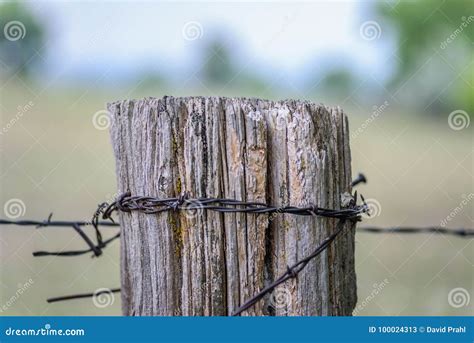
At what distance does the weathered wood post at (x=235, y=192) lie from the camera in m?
2.02

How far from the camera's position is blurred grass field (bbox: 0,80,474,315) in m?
7.40

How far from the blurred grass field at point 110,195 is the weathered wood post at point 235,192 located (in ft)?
6.71

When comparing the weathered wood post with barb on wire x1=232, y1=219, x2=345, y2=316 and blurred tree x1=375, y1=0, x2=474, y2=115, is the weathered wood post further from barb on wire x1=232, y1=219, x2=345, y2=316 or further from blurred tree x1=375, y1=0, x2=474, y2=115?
blurred tree x1=375, y1=0, x2=474, y2=115

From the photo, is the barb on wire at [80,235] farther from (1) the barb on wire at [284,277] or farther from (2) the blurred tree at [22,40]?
(2) the blurred tree at [22,40]

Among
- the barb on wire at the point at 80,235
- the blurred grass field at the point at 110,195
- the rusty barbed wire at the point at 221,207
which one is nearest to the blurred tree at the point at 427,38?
the blurred grass field at the point at 110,195

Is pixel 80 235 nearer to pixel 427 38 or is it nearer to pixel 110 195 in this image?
pixel 110 195

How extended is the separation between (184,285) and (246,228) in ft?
0.94

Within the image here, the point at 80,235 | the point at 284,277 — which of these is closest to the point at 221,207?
the point at 284,277

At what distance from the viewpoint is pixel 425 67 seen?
3189cm

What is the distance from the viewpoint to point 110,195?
2.99 meters

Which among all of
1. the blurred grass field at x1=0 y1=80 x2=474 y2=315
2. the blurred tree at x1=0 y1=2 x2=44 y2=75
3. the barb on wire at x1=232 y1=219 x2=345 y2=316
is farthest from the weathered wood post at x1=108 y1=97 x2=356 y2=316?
the blurred tree at x1=0 y1=2 x2=44 y2=75

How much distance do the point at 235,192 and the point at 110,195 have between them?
45.2 inches

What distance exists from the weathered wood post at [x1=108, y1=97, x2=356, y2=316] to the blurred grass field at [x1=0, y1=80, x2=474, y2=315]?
2046 mm
